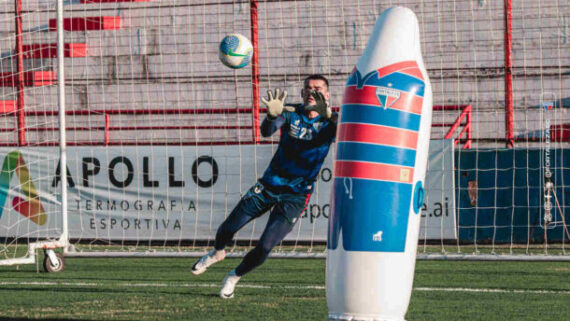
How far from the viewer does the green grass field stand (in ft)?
21.8

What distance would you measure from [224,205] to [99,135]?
21.8ft

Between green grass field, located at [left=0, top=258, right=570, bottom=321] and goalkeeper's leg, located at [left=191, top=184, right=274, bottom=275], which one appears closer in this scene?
green grass field, located at [left=0, top=258, right=570, bottom=321]

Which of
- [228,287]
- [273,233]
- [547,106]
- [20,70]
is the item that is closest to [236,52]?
[273,233]

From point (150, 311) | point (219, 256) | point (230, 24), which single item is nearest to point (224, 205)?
point (219, 256)

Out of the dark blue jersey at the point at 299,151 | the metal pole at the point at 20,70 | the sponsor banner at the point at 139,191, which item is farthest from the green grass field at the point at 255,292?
the metal pole at the point at 20,70

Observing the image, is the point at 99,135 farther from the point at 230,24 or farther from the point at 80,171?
the point at 80,171

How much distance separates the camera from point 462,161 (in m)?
13.0

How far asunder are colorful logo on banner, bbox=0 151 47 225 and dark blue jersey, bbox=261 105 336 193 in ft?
22.3

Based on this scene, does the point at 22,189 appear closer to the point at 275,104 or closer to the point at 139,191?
the point at 139,191

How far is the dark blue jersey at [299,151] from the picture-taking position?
7371 mm

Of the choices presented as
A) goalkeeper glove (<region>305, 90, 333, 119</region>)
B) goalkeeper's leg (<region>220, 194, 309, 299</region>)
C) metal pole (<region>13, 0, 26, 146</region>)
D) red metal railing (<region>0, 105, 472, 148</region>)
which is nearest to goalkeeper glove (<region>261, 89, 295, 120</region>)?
goalkeeper glove (<region>305, 90, 333, 119</region>)

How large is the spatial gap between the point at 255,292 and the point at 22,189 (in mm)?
6599

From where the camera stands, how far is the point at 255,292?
8055 mm

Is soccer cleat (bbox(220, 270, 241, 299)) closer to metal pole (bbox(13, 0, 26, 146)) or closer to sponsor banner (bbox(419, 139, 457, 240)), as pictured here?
sponsor banner (bbox(419, 139, 457, 240))
